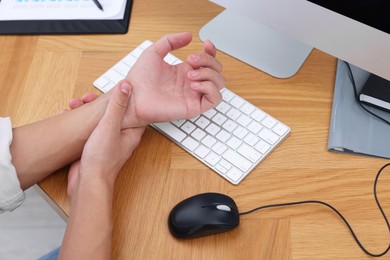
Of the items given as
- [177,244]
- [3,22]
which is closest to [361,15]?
[177,244]

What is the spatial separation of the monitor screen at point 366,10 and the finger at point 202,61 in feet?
0.64

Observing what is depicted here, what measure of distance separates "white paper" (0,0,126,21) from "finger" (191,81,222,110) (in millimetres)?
288

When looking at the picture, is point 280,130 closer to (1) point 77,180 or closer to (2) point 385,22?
(2) point 385,22

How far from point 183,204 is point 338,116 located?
11.8 inches

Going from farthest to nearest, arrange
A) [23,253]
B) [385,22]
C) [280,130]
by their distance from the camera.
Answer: [23,253], [280,130], [385,22]

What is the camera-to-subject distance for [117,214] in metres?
0.68

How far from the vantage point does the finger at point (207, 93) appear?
2.44 feet

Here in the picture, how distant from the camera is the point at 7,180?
70 cm

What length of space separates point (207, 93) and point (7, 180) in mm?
332

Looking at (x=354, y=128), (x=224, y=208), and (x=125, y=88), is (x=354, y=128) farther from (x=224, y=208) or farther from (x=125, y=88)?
(x=125, y=88)

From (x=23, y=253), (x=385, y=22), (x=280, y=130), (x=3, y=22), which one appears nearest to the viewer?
(x=385, y=22)

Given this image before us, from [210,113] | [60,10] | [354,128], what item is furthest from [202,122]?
[60,10]

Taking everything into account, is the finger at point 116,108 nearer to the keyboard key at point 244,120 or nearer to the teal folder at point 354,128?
the keyboard key at point 244,120

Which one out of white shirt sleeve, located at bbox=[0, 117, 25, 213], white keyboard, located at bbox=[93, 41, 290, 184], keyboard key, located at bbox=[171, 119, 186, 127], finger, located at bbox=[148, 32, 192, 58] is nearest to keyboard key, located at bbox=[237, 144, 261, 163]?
white keyboard, located at bbox=[93, 41, 290, 184]
